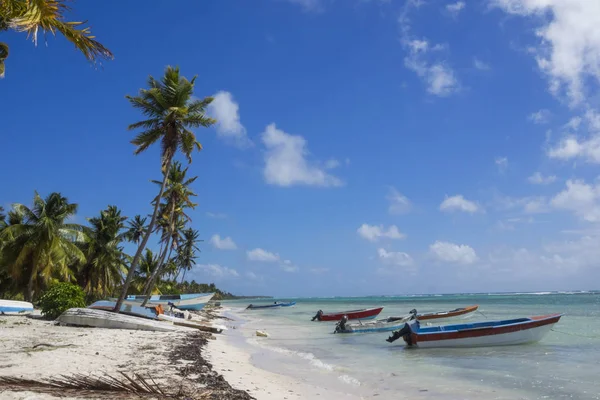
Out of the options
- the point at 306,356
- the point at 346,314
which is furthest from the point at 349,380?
the point at 346,314

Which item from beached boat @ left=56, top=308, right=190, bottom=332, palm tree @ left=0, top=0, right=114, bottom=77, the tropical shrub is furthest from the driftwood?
the tropical shrub

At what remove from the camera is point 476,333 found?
52.3 ft

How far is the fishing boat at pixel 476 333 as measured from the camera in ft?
51.8

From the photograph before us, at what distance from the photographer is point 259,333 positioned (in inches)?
856

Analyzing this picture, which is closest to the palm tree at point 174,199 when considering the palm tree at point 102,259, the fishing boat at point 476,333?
the palm tree at point 102,259

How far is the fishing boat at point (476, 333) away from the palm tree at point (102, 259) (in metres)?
28.0

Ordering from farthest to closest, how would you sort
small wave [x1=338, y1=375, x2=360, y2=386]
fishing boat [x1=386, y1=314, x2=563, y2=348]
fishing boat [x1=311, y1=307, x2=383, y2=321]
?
fishing boat [x1=311, y1=307, x2=383, y2=321]
fishing boat [x1=386, y1=314, x2=563, y2=348]
small wave [x1=338, y1=375, x2=360, y2=386]

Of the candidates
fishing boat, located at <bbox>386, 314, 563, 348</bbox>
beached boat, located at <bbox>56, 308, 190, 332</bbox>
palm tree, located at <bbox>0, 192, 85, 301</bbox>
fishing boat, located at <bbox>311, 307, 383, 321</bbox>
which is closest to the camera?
fishing boat, located at <bbox>386, 314, 563, 348</bbox>

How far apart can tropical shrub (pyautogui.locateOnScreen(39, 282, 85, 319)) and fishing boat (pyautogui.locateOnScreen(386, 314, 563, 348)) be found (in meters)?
14.9

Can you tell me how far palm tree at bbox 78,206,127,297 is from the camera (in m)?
35.6

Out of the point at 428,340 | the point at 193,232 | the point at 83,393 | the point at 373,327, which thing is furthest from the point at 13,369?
the point at 193,232

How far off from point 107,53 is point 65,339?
32.2 ft

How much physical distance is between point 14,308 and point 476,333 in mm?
22318

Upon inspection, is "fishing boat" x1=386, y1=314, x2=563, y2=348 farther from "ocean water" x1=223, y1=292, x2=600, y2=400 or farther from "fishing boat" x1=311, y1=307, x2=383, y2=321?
"fishing boat" x1=311, y1=307, x2=383, y2=321
